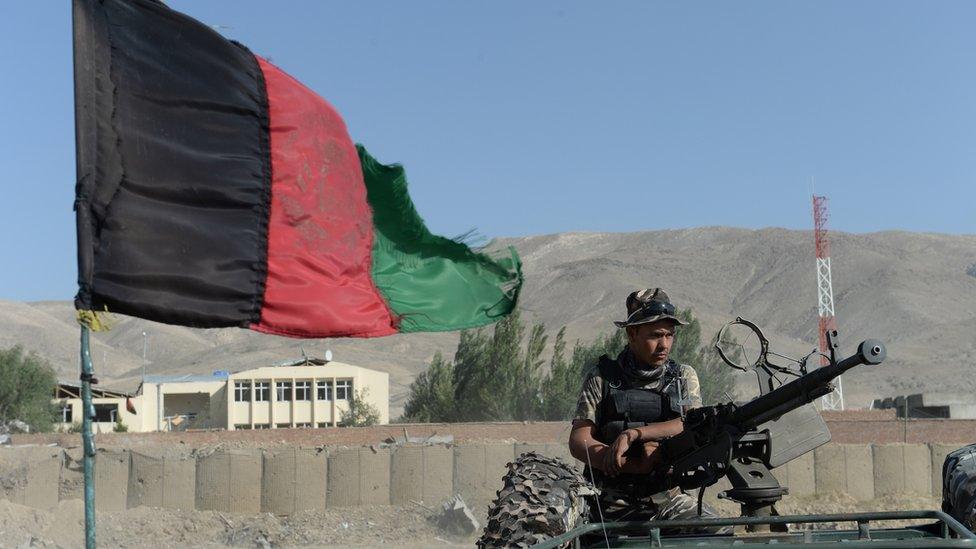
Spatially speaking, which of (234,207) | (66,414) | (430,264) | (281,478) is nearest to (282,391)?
(66,414)

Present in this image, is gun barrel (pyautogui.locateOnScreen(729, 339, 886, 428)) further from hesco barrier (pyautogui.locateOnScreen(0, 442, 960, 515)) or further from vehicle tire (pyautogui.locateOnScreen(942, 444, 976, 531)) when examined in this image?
hesco barrier (pyautogui.locateOnScreen(0, 442, 960, 515))

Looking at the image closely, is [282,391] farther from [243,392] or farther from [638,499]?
[638,499]

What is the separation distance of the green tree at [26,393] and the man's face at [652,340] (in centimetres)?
6242

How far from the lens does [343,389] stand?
75.4 meters

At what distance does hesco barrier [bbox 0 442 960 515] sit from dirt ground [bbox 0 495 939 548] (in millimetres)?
281

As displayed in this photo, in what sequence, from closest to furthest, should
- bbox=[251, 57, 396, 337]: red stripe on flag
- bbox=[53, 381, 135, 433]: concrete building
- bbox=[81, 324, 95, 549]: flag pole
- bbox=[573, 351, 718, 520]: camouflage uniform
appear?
bbox=[573, 351, 718, 520]: camouflage uniform
bbox=[81, 324, 95, 549]: flag pole
bbox=[251, 57, 396, 337]: red stripe on flag
bbox=[53, 381, 135, 433]: concrete building

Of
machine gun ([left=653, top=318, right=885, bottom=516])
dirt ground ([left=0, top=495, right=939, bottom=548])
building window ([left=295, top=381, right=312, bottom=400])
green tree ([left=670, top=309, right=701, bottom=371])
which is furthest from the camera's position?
building window ([left=295, top=381, right=312, bottom=400])

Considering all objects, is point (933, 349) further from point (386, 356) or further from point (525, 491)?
point (525, 491)

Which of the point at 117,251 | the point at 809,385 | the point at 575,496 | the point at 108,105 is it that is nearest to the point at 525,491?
the point at 575,496

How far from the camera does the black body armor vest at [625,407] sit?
5363mm

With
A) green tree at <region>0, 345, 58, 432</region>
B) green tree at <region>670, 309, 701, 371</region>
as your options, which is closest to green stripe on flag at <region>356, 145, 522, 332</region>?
green tree at <region>670, 309, 701, 371</region>

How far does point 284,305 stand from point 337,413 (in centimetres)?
6791

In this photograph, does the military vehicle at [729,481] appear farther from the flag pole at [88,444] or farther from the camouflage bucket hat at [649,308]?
the flag pole at [88,444]

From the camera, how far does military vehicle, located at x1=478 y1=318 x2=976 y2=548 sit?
4129 millimetres
